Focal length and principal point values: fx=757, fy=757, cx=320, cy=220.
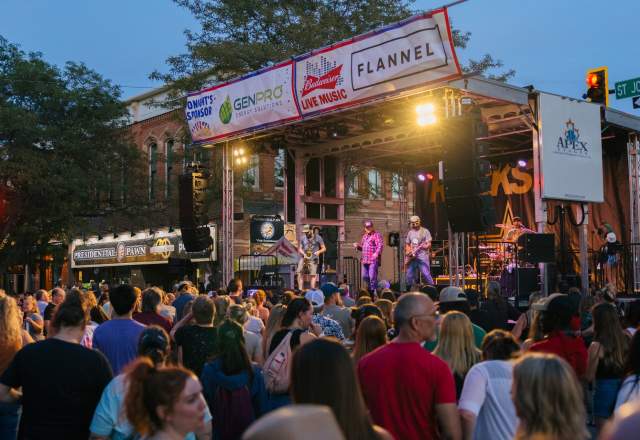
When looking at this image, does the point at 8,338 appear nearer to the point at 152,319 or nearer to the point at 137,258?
the point at 152,319

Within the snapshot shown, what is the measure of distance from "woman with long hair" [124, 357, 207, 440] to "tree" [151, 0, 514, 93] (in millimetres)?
23256

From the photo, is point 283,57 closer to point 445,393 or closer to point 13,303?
point 13,303

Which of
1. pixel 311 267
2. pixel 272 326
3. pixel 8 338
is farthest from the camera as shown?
pixel 311 267

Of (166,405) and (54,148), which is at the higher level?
(54,148)

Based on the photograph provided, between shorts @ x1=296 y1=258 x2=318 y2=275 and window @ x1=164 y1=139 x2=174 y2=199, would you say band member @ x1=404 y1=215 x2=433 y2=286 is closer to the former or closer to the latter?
shorts @ x1=296 y1=258 x2=318 y2=275

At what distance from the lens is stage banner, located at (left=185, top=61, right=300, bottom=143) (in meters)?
16.3

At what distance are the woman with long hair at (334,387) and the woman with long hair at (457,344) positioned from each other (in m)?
2.09

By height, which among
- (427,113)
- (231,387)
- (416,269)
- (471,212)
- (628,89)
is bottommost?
(231,387)

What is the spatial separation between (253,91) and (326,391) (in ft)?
49.0

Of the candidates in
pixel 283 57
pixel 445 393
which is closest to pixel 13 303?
pixel 445 393

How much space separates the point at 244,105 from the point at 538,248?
7.32m

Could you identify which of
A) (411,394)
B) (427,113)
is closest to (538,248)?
(427,113)

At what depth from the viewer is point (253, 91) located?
17047 millimetres

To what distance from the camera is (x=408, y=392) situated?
367 cm
